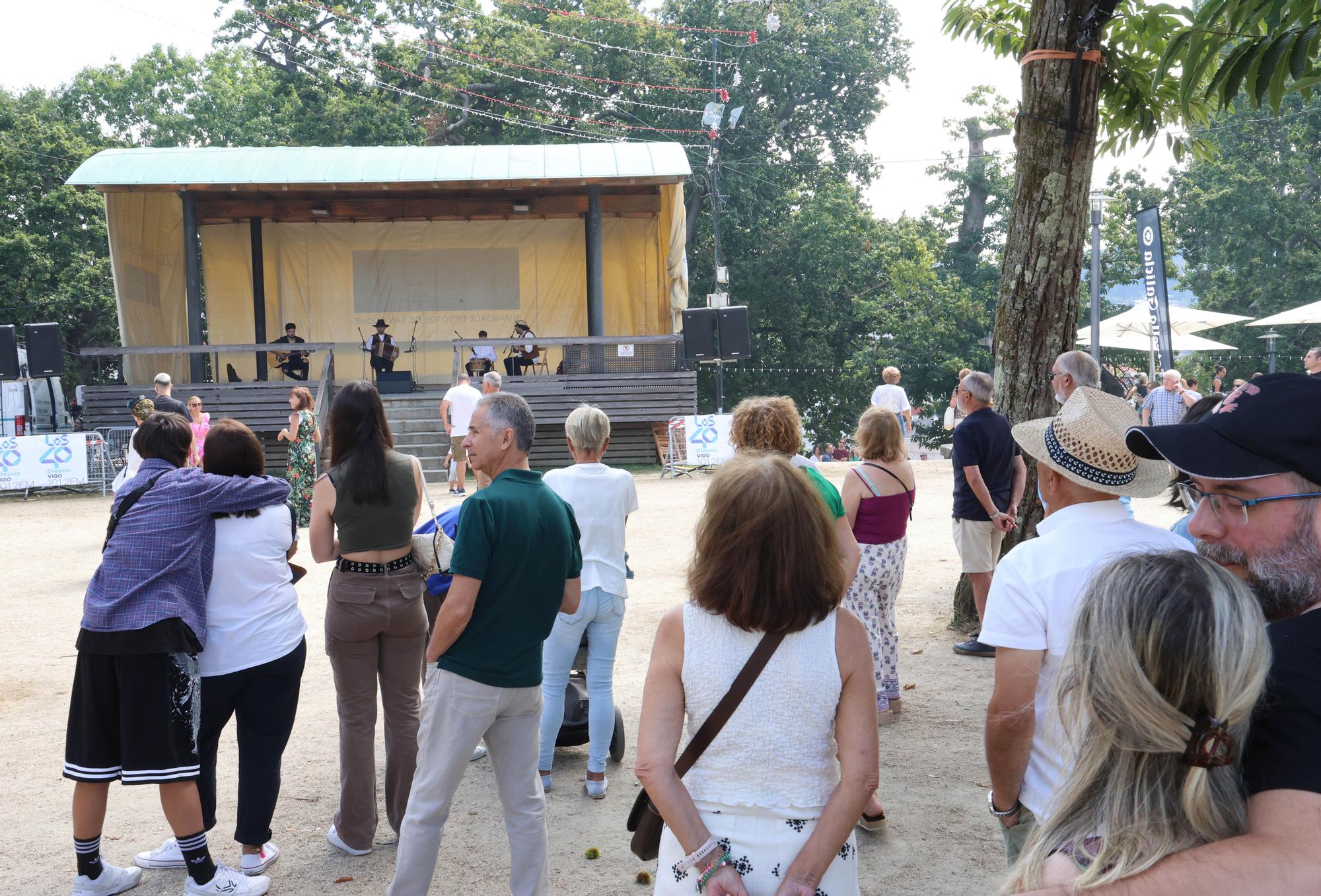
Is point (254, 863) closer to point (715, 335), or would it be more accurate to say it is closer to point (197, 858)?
point (197, 858)

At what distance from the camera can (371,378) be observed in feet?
67.1

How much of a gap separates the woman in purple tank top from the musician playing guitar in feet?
51.8

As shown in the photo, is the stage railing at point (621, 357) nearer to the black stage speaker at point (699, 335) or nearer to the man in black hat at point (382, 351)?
the black stage speaker at point (699, 335)

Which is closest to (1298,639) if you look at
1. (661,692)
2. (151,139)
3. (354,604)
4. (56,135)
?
(661,692)

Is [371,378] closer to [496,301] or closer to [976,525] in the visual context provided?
[496,301]

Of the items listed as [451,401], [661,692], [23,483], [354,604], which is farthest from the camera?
[23,483]

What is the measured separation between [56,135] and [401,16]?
11.0 meters

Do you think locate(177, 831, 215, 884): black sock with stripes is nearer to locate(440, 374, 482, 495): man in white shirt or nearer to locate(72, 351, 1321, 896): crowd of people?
locate(72, 351, 1321, 896): crowd of people

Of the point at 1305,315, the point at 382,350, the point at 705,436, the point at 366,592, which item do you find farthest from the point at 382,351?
the point at 366,592

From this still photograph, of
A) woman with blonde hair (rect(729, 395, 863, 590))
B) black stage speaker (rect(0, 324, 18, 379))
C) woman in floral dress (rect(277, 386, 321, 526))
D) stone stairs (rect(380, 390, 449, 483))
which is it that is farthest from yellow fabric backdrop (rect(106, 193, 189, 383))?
woman with blonde hair (rect(729, 395, 863, 590))

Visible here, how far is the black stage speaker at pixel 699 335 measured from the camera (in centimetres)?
1875

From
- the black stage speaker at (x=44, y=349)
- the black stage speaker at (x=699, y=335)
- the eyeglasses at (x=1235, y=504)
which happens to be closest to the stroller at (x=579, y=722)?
the eyeglasses at (x=1235, y=504)

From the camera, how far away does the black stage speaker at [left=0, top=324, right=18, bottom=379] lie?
17.8 metres

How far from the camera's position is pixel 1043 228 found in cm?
630
